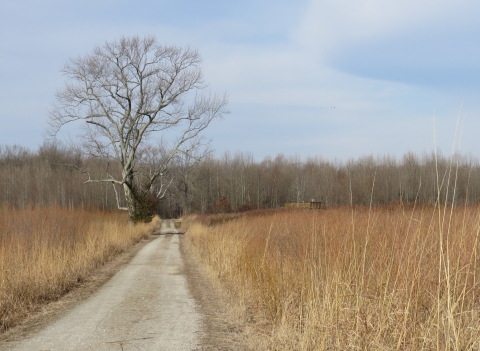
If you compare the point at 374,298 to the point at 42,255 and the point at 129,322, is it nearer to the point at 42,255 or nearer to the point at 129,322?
the point at 129,322

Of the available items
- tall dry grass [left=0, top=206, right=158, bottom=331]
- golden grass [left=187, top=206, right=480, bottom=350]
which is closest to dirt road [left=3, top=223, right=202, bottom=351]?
tall dry grass [left=0, top=206, right=158, bottom=331]

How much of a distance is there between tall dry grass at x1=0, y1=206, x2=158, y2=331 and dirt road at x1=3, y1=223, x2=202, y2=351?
773mm

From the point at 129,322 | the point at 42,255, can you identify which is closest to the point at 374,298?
the point at 129,322

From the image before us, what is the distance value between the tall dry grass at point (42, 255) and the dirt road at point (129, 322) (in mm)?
773

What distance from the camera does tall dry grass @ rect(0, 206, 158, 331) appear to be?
7.52 meters

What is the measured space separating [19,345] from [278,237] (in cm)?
778

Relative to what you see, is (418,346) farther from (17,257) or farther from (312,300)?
(17,257)

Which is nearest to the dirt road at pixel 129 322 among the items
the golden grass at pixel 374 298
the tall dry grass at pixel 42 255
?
the tall dry grass at pixel 42 255

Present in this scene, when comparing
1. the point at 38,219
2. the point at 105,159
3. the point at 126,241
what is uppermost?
the point at 105,159

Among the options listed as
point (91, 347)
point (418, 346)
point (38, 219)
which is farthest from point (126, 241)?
point (418, 346)

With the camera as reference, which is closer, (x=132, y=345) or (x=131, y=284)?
(x=132, y=345)

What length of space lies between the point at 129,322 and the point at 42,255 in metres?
3.76

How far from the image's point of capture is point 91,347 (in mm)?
5379

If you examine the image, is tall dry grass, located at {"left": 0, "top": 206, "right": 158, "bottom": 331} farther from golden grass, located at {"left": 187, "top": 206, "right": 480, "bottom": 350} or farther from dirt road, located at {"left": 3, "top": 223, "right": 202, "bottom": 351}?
golden grass, located at {"left": 187, "top": 206, "right": 480, "bottom": 350}
